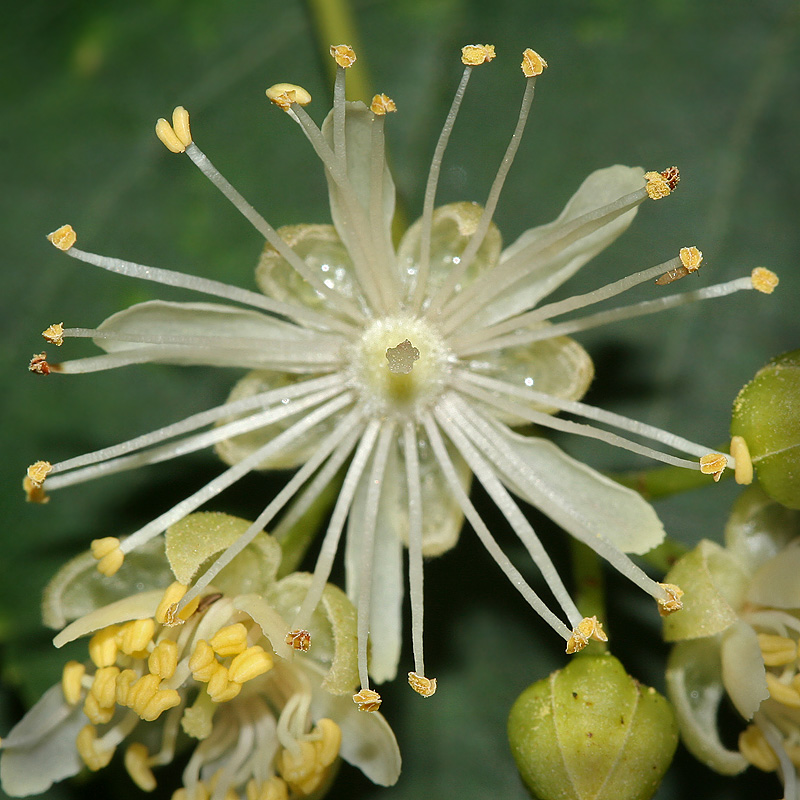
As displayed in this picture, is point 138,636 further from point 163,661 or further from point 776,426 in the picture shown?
point 776,426

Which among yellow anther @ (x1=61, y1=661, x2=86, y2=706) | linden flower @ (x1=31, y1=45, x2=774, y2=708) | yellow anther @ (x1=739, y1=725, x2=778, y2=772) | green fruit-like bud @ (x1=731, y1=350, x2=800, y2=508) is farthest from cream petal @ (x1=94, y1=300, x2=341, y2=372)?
yellow anther @ (x1=739, y1=725, x2=778, y2=772)

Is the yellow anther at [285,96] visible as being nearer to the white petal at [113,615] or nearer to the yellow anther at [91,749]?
the white petal at [113,615]

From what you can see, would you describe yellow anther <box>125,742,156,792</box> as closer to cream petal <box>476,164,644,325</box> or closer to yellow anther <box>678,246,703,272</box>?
cream petal <box>476,164,644,325</box>

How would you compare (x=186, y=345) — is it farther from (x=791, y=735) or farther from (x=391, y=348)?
(x=791, y=735)

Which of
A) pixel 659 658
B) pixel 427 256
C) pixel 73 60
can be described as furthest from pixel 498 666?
pixel 73 60

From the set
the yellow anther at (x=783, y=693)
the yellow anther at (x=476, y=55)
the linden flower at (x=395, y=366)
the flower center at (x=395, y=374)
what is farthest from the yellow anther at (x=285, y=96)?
the yellow anther at (x=783, y=693)

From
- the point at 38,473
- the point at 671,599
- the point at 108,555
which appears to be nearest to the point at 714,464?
the point at 671,599
